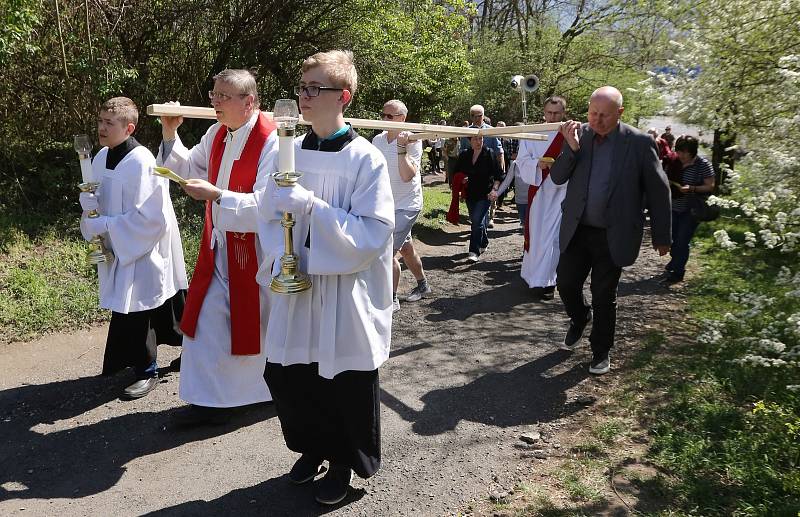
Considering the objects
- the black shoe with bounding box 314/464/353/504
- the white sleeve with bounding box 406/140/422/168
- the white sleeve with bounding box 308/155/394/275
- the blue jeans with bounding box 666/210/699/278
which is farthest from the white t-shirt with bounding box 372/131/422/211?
the blue jeans with bounding box 666/210/699/278

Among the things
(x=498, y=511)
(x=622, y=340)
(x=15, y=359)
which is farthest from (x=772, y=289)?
(x=15, y=359)

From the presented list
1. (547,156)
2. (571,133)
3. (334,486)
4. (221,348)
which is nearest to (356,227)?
(334,486)

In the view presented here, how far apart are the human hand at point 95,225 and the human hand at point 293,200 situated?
2048 mm

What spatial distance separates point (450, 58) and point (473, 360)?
11.5 m

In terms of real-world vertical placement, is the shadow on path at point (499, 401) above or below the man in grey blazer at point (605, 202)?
below

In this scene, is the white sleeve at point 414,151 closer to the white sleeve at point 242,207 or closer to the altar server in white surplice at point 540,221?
the altar server in white surplice at point 540,221

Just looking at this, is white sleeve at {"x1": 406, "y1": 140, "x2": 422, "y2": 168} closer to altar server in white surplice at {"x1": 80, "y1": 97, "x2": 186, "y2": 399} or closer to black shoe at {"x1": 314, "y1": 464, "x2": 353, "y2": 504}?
altar server in white surplice at {"x1": 80, "y1": 97, "x2": 186, "y2": 399}

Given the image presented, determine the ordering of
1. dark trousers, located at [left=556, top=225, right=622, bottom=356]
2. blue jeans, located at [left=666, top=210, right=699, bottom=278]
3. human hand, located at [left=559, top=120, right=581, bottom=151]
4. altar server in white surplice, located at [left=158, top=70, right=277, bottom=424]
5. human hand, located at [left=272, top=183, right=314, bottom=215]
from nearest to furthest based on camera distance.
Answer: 1. human hand, located at [left=272, top=183, right=314, bottom=215]
2. altar server in white surplice, located at [left=158, top=70, right=277, bottom=424]
3. human hand, located at [left=559, top=120, right=581, bottom=151]
4. dark trousers, located at [left=556, top=225, right=622, bottom=356]
5. blue jeans, located at [left=666, top=210, right=699, bottom=278]

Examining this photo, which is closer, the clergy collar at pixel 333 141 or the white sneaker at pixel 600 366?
the clergy collar at pixel 333 141

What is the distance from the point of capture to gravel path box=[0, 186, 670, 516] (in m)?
3.30

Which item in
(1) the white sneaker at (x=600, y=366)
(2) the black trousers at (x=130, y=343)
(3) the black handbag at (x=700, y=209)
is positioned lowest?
(1) the white sneaker at (x=600, y=366)

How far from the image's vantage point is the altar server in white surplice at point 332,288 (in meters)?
2.85

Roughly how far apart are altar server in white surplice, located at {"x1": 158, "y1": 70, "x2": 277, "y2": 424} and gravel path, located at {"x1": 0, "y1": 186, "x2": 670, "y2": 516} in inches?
10.0

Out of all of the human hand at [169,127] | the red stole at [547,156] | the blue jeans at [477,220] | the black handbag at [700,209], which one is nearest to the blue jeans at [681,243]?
the black handbag at [700,209]
